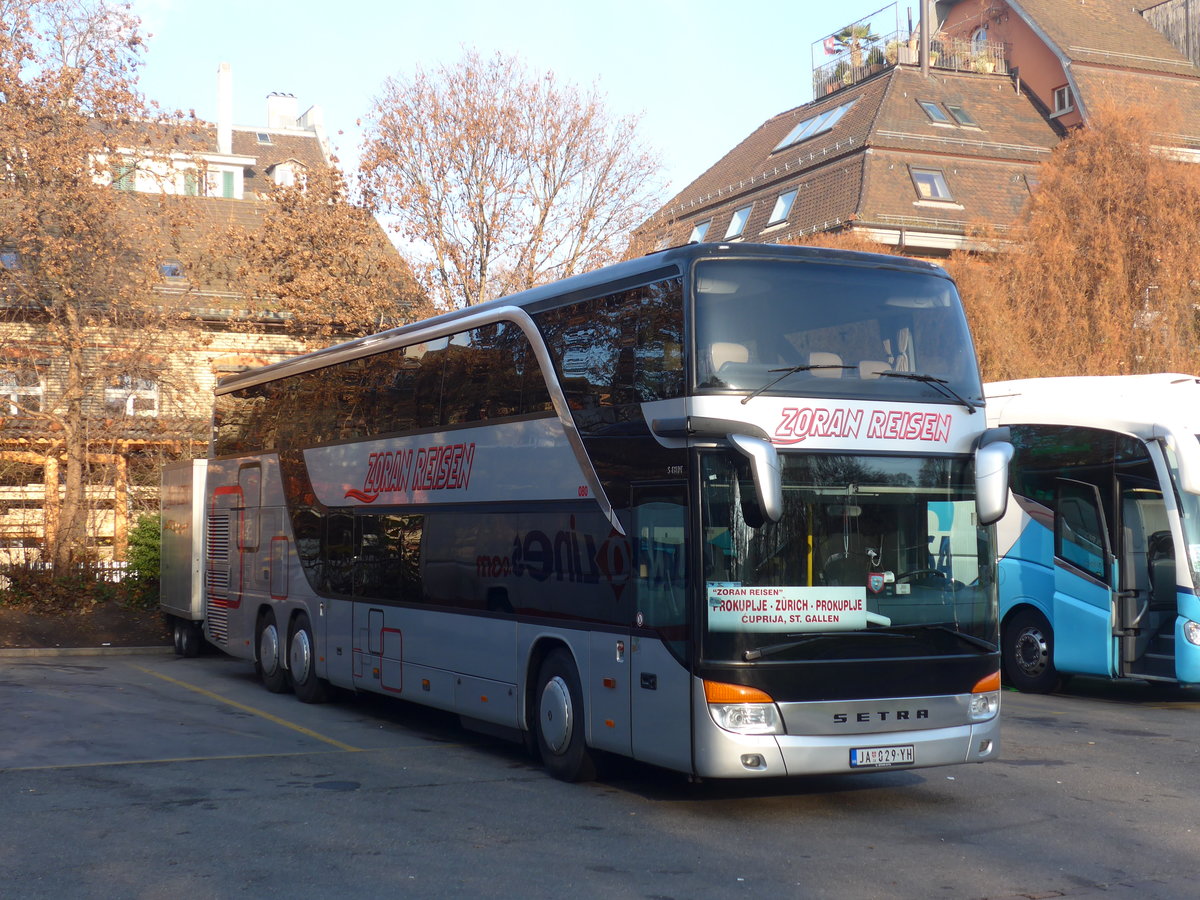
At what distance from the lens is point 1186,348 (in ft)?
83.4

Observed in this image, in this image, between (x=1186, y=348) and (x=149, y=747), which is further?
(x=1186, y=348)

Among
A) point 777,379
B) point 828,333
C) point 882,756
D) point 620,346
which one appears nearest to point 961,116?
point 620,346

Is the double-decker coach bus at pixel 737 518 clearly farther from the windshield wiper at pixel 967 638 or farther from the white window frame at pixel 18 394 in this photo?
the white window frame at pixel 18 394

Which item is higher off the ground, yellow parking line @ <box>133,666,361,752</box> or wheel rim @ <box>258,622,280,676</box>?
wheel rim @ <box>258,622,280,676</box>

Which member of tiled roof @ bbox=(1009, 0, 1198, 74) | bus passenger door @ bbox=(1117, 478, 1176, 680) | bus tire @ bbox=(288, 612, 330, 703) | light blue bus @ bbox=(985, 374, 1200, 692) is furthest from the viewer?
tiled roof @ bbox=(1009, 0, 1198, 74)

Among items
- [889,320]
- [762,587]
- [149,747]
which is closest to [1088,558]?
[889,320]

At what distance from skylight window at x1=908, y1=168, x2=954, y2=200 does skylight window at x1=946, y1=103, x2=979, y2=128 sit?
10.9 ft

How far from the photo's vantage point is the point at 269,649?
17.1m

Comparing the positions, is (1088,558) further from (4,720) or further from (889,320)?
(4,720)

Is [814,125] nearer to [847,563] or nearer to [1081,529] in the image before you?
[1081,529]

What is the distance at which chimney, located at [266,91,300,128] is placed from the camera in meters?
58.0

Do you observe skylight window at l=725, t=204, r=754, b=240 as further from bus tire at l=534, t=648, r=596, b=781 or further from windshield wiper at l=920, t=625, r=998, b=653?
windshield wiper at l=920, t=625, r=998, b=653

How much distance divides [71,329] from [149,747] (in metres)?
16.2

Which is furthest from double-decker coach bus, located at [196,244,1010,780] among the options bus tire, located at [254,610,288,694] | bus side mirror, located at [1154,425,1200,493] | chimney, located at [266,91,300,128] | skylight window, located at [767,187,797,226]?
chimney, located at [266,91,300,128]
